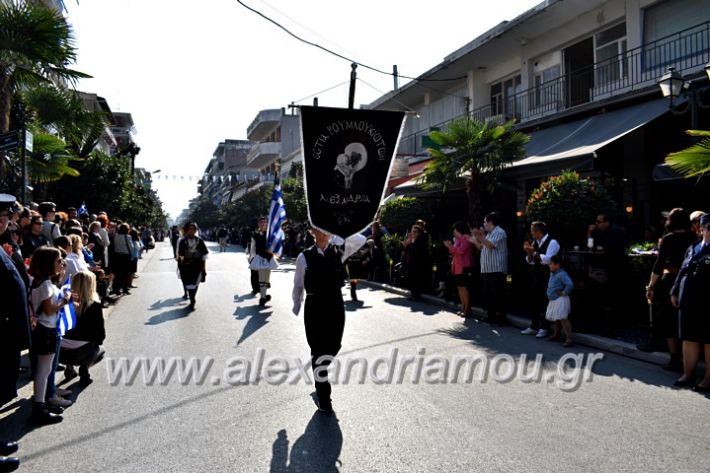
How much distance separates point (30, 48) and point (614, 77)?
45.4 feet

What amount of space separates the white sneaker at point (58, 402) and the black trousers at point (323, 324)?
2253 millimetres

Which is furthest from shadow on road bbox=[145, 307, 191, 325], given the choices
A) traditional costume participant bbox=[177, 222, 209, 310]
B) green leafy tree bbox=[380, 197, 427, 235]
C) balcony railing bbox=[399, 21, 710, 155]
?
balcony railing bbox=[399, 21, 710, 155]

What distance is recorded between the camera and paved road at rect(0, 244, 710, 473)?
4.13 m

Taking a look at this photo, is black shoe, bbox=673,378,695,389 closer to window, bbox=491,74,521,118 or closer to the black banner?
the black banner

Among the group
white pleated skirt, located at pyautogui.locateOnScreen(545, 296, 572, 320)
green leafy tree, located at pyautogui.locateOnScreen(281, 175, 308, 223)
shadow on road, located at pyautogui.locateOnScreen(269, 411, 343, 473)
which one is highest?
green leafy tree, located at pyautogui.locateOnScreen(281, 175, 308, 223)

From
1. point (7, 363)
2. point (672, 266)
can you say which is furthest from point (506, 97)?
point (7, 363)

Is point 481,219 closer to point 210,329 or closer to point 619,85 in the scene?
point 619,85

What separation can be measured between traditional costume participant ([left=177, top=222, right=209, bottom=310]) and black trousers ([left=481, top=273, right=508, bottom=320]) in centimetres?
570

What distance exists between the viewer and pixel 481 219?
1456cm

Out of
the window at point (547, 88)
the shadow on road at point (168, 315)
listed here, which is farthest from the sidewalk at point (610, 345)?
the window at point (547, 88)

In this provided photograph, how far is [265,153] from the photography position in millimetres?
61625

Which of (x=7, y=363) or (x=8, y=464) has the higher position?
(x=7, y=363)

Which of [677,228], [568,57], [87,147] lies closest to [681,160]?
[677,228]

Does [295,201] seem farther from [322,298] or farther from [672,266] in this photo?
[322,298]
